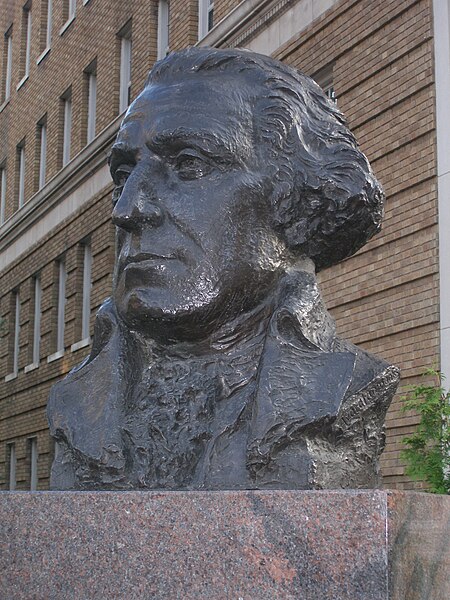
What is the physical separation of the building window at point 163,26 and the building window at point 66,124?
5.18 metres

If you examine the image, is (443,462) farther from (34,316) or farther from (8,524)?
(34,316)

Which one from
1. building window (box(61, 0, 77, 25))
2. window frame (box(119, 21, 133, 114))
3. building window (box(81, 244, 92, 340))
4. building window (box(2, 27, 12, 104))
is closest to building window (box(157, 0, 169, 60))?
window frame (box(119, 21, 133, 114))

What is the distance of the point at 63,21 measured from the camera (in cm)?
2578

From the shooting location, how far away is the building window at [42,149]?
2695cm

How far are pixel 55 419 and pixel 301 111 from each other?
1451 millimetres

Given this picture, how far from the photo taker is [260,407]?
383 cm

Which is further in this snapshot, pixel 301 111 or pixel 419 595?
pixel 301 111

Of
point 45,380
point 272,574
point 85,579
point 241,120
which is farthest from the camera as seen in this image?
point 45,380

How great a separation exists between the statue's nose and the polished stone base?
0.99 m

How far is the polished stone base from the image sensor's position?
3252 mm

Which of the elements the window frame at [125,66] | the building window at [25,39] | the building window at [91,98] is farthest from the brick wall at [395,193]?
the building window at [25,39]

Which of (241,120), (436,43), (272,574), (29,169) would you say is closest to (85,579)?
(272,574)

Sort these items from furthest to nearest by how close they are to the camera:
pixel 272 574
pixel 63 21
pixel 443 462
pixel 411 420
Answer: pixel 63 21 → pixel 411 420 → pixel 443 462 → pixel 272 574

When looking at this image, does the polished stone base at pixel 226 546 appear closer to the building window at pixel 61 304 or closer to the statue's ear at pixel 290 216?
the statue's ear at pixel 290 216
